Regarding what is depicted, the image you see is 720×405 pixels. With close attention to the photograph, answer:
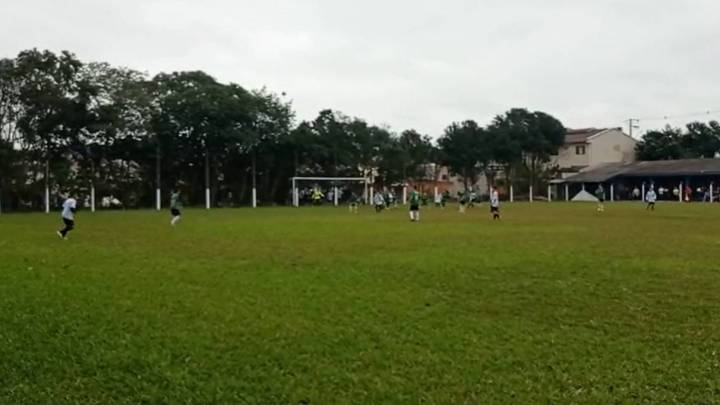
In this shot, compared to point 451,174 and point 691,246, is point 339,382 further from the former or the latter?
point 451,174

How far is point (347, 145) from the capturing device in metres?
72.9

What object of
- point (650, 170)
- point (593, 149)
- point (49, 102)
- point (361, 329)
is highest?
point (49, 102)

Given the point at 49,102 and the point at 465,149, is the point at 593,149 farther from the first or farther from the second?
the point at 49,102

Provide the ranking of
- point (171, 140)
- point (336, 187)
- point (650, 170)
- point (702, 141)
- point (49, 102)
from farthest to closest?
point (702, 141) → point (650, 170) → point (336, 187) → point (171, 140) → point (49, 102)

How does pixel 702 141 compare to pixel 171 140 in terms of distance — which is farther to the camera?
pixel 702 141

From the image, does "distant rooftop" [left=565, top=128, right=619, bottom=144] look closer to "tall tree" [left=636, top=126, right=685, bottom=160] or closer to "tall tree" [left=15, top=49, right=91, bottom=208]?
"tall tree" [left=636, top=126, right=685, bottom=160]

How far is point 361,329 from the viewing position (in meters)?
9.34

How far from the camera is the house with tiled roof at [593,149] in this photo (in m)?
92.9

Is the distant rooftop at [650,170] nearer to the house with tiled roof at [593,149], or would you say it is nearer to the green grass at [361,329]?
the house with tiled roof at [593,149]

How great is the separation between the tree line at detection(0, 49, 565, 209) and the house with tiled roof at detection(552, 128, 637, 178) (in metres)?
10.7

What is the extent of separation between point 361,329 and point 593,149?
88.8m

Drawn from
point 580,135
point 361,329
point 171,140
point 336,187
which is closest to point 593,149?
point 580,135

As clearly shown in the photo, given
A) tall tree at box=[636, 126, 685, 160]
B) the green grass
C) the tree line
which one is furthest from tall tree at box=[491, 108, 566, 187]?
the green grass

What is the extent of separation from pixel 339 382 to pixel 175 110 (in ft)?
188
